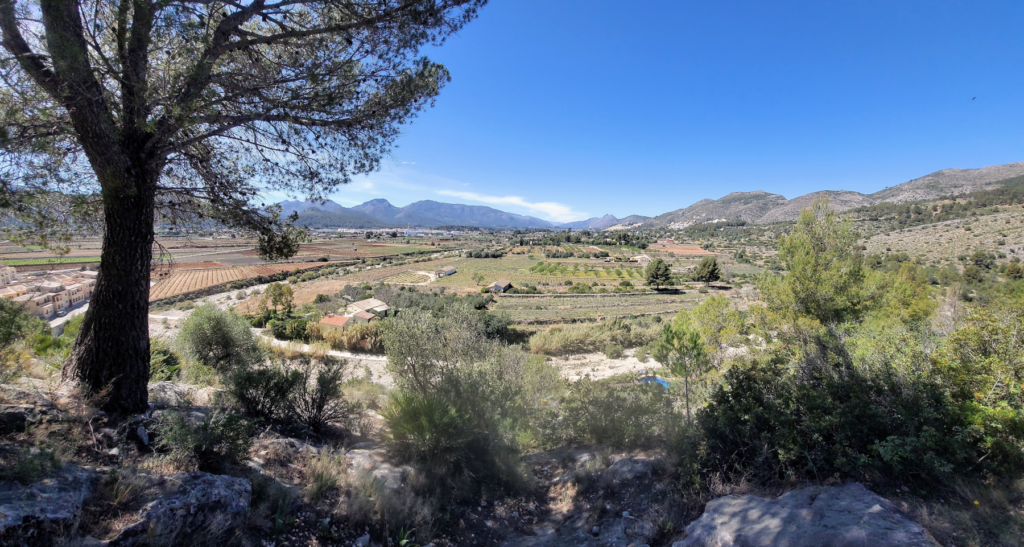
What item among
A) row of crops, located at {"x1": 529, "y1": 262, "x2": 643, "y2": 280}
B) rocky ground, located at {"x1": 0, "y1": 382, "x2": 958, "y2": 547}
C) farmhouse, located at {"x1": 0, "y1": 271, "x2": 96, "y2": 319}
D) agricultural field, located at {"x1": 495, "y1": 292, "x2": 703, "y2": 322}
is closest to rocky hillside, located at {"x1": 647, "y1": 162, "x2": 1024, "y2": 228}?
agricultural field, located at {"x1": 495, "y1": 292, "x2": 703, "y2": 322}

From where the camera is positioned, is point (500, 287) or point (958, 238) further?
point (500, 287)

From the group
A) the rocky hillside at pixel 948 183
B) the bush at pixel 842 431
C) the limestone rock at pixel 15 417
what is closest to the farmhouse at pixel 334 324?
the limestone rock at pixel 15 417

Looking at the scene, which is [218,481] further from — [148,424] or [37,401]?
[37,401]

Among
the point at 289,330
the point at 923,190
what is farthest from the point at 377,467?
the point at 923,190

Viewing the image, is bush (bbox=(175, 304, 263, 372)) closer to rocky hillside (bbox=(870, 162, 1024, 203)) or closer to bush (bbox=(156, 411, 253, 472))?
bush (bbox=(156, 411, 253, 472))

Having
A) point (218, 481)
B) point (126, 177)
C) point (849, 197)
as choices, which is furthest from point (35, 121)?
point (849, 197)

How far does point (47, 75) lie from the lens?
317 cm

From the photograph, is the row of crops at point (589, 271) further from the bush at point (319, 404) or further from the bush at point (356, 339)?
the bush at point (319, 404)

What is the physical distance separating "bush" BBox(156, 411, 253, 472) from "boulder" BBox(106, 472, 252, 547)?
0.32 meters

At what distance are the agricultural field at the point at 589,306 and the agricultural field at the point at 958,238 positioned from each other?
2178 cm

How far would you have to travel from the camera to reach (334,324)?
76.0ft

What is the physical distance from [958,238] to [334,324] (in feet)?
209

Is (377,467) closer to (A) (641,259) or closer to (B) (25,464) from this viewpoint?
(B) (25,464)

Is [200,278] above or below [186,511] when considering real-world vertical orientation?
below
